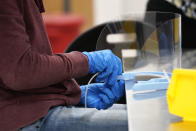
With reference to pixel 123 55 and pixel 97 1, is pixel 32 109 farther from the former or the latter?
pixel 97 1

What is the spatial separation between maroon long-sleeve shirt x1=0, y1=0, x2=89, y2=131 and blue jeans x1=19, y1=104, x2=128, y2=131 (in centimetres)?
2

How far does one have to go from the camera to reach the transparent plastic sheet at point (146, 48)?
0.66 m

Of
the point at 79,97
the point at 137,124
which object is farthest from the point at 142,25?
the point at 137,124

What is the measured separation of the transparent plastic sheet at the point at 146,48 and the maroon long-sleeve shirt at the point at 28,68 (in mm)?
165

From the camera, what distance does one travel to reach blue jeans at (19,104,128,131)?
2.43 ft

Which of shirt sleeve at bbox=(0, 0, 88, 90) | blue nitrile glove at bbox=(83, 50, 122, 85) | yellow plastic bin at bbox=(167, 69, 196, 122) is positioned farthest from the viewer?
blue nitrile glove at bbox=(83, 50, 122, 85)

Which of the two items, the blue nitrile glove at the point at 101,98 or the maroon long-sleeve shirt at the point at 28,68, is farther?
the blue nitrile glove at the point at 101,98

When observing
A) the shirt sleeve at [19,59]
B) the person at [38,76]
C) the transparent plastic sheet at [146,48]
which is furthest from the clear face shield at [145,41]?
the shirt sleeve at [19,59]

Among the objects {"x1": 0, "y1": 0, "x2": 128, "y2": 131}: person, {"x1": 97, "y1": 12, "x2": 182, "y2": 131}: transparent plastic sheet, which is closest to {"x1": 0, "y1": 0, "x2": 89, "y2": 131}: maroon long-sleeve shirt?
{"x1": 0, "y1": 0, "x2": 128, "y2": 131}: person

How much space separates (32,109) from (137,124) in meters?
0.29

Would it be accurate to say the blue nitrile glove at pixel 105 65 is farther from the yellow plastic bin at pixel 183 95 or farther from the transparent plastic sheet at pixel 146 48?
the yellow plastic bin at pixel 183 95

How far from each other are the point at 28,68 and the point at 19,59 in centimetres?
3

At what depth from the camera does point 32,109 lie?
2.54ft

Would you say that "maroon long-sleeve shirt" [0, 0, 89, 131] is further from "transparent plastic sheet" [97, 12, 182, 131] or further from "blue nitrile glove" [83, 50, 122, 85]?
"transparent plastic sheet" [97, 12, 182, 131]
